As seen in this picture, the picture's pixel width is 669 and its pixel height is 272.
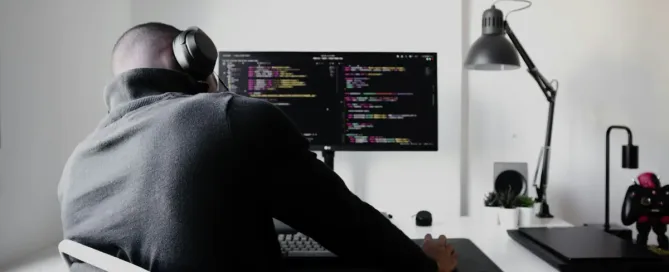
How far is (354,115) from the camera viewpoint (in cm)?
164

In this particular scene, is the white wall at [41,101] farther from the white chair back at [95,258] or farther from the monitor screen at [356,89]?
the white chair back at [95,258]

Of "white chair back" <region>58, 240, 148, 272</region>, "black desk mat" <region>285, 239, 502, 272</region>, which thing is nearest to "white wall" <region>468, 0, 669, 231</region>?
"black desk mat" <region>285, 239, 502, 272</region>

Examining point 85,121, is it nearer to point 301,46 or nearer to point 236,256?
point 301,46

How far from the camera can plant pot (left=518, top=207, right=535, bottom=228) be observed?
5.00 feet

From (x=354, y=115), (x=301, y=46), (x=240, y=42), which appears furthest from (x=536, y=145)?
(x=240, y=42)

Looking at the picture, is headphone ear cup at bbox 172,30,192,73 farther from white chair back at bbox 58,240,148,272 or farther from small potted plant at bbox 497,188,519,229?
small potted plant at bbox 497,188,519,229

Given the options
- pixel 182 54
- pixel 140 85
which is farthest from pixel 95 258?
pixel 182 54

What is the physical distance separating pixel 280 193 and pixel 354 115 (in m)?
0.95

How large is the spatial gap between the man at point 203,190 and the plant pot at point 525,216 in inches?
33.1

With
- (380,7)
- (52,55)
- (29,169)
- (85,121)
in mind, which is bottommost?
(29,169)

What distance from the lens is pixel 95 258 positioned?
683mm

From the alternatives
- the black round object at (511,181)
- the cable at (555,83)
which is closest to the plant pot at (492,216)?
the black round object at (511,181)

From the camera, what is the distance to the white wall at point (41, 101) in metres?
1.26

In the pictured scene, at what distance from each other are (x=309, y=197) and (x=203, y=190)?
0.15 m
